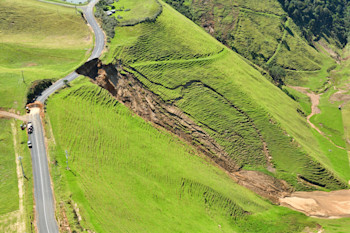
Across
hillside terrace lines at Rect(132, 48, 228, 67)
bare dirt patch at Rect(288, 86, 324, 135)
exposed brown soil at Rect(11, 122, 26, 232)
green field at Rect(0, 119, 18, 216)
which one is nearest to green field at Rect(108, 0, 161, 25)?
hillside terrace lines at Rect(132, 48, 228, 67)

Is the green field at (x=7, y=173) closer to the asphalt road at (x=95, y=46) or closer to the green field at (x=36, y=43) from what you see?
the green field at (x=36, y=43)

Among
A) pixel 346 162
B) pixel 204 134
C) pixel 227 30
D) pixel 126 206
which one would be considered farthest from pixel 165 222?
pixel 227 30

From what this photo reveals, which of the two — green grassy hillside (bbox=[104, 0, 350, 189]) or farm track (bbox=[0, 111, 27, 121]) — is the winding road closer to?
farm track (bbox=[0, 111, 27, 121])

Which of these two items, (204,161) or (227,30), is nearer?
(204,161)

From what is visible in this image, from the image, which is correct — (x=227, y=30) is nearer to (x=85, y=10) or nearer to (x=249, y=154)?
(x=85, y=10)

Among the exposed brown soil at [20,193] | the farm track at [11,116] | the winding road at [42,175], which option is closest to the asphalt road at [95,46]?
the winding road at [42,175]

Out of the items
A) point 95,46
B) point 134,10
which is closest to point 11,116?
point 95,46
